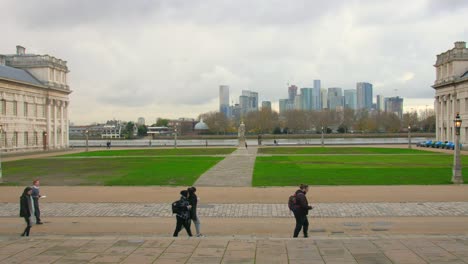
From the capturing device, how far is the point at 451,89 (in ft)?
260

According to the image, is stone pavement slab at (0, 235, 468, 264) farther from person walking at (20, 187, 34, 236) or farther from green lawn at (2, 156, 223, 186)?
green lawn at (2, 156, 223, 186)

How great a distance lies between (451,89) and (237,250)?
Answer: 3083 inches

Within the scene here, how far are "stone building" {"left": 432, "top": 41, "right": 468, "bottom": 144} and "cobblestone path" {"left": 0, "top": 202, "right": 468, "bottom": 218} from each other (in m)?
62.0

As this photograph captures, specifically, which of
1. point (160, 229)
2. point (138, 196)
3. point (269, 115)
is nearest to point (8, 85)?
point (138, 196)

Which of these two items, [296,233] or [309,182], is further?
[309,182]

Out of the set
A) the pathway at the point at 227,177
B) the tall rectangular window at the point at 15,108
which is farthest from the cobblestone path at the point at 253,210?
the tall rectangular window at the point at 15,108

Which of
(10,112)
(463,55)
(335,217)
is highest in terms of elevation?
(463,55)

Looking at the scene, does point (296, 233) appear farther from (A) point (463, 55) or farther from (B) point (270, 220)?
(A) point (463, 55)

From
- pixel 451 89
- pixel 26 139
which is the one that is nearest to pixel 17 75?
pixel 26 139

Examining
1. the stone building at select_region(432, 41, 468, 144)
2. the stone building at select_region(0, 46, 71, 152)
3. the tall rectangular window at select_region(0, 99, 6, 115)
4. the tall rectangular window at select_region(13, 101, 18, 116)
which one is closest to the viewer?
the tall rectangular window at select_region(0, 99, 6, 115)

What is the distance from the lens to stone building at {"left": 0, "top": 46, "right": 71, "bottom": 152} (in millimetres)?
66875

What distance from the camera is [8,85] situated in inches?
2611

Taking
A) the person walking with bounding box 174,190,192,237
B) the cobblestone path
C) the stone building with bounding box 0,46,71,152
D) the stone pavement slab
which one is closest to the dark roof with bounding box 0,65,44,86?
the stone building with bounding box 0,46,71,152

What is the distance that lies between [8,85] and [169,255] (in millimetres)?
64249
